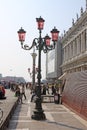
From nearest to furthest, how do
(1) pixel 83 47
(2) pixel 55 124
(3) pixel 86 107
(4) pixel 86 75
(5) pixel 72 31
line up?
1. (2) pixel 55 124
2. (3) pixel 86 107
3. (4) pixel 86 75
4. (1) pixel 83 47
5. (5) pixel 72 31

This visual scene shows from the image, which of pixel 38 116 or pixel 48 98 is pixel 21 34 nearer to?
pixel 38 116

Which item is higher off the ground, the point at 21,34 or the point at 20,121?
the point at 21,34

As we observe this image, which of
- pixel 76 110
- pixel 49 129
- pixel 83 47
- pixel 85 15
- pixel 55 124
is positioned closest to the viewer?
pixel 49 129

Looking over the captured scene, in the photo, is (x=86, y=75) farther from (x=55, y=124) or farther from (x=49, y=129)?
(x=49, y=129)

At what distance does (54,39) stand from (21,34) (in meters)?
1.75

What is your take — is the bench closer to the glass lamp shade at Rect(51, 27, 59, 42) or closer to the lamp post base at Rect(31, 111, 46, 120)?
the lamp post base at Rect(31, 111, 46, 120)

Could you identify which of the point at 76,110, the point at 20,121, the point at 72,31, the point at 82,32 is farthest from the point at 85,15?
the point at 20,121

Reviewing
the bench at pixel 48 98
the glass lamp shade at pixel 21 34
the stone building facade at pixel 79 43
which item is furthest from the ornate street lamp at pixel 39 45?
the stone building facade at pixel 79 43

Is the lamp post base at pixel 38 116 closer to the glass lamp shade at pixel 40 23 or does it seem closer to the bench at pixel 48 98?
the glass lamp shade at pixel 40 23

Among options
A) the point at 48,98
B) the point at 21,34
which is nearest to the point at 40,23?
the point at 21,34

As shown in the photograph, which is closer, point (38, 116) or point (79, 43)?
point (38, 116)

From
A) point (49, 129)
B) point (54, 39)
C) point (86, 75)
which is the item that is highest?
point (54, 39)

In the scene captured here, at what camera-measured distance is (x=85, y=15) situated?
6350 centimetres

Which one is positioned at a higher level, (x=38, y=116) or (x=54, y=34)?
(x=54, y=34)
